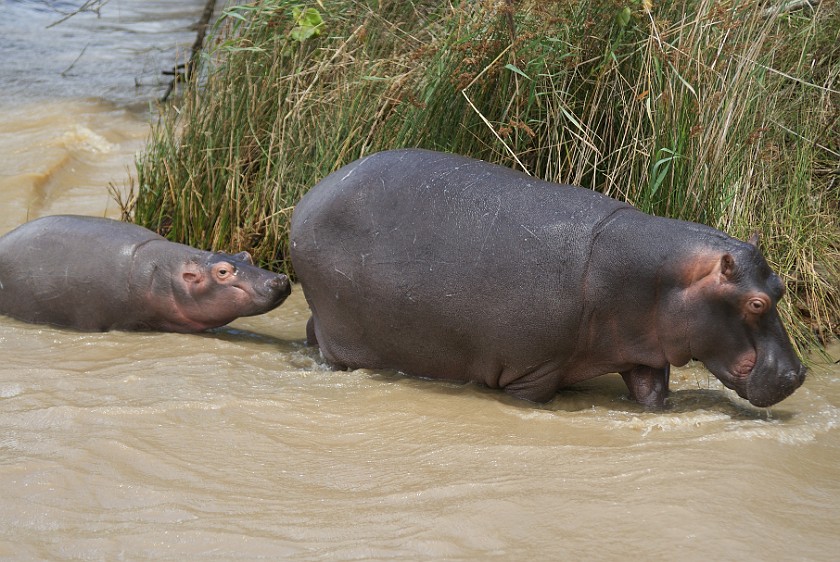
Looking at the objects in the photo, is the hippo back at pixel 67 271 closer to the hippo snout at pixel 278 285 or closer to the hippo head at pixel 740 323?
the hippo snout at pixel 278 285

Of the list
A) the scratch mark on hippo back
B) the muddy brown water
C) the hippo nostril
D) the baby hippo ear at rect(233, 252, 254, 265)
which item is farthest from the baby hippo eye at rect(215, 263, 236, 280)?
the hippo nostril

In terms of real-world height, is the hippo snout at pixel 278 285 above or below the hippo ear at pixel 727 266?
below

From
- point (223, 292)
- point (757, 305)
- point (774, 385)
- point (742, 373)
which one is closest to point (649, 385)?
point (742, 373)

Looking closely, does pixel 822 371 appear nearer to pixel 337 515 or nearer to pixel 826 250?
pixel 826 250

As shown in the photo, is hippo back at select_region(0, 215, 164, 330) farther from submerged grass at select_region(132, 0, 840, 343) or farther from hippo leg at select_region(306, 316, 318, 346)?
hippo leg at select_region(306, 316, 318, 346)

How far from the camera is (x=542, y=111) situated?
18.0 feet

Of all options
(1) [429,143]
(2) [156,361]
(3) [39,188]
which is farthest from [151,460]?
(3) [39,188]

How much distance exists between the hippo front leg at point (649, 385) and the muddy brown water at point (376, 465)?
7 cm

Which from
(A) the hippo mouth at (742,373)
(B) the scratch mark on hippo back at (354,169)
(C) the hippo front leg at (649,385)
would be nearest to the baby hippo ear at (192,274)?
(B) the scratch mark on hippo back at (354,169)

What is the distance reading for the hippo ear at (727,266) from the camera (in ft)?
13.1

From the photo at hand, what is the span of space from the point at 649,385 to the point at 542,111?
172 cm

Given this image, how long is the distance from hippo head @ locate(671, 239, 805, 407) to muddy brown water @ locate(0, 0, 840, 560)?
0.19 m

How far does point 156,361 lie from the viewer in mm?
5008

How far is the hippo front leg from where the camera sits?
4.43m
